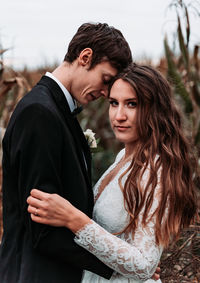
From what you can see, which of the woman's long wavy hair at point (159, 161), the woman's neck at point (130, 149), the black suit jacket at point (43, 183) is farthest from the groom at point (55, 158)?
the woman's neck at point (130, 149)

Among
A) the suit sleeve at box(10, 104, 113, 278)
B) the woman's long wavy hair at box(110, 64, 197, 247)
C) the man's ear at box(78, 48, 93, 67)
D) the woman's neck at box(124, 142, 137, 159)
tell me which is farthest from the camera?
the woman's neck at box(124, 142, 137, 159)

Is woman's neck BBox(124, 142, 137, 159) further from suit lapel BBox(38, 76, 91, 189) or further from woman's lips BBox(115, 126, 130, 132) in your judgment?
suit lapel BBox(38, 76, 91, 189)

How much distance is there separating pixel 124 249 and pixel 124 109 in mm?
658

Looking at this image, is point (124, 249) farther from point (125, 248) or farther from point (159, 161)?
point (159, 161)

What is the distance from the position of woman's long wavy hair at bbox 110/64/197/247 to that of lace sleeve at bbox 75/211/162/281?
49 millimetres

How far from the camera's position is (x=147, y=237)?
6.17 feet

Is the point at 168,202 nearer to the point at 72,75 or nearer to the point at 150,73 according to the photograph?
the point at 150,73

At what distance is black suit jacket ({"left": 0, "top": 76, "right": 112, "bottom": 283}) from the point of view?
175 centimetres

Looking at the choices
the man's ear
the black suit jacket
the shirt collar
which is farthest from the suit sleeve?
the man's ear

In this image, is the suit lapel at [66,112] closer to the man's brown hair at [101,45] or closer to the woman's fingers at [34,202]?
the man's brown hair at [101,45]

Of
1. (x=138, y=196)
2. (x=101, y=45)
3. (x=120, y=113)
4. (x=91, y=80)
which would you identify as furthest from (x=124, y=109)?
(x=138, y=196)

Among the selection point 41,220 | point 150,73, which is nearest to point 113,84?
point 150,73

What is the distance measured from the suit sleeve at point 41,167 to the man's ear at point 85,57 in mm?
386

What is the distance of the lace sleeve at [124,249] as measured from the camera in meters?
1.83
